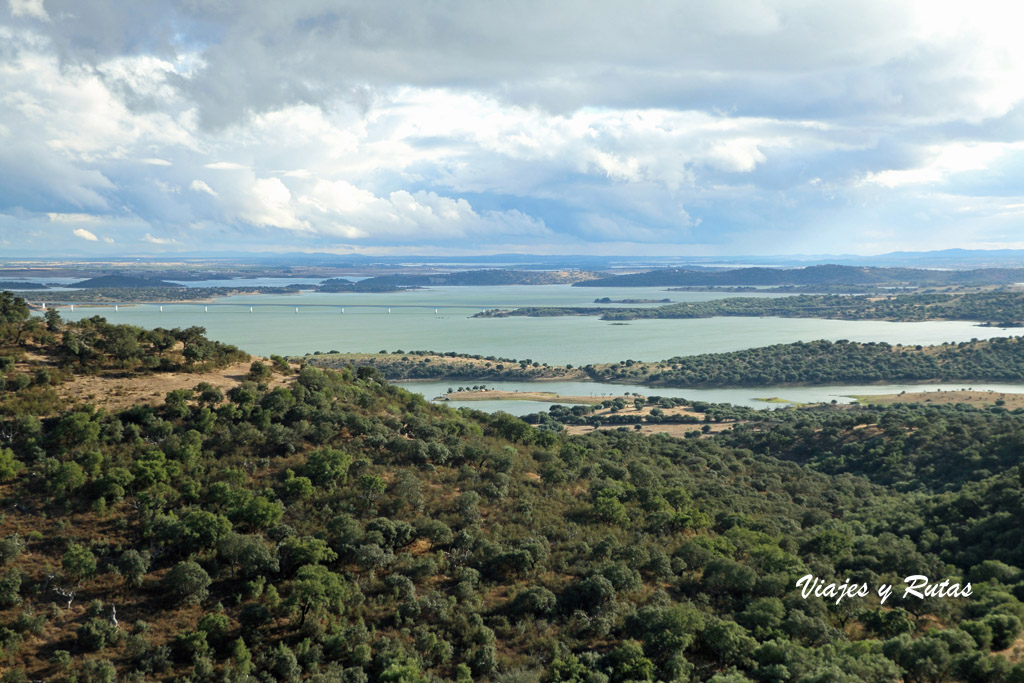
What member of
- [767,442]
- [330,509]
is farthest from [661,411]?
[330,509]

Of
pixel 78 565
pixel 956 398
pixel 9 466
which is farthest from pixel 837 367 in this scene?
pixel 78 565

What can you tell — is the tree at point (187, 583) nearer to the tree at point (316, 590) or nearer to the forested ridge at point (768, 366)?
the tree at point (316, 590)

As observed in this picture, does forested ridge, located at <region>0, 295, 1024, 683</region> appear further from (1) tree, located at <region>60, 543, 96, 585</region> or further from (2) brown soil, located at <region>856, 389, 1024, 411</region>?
(2) brown soil, located at <region>856, 389, 1024, 411</region>

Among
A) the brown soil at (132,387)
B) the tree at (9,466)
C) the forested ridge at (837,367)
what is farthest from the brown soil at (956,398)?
the tree at (9,466)

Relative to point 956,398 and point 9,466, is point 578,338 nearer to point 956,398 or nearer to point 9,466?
Answer: point 956,398

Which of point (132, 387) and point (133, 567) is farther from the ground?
point (132, 387)
